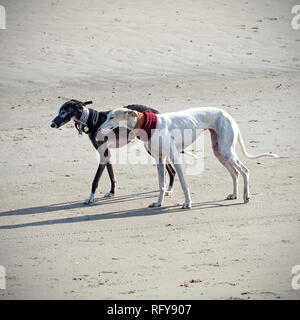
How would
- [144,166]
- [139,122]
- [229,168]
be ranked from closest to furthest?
[139,122]
[229,168]
[144,166]

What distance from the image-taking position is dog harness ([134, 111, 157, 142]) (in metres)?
10.9

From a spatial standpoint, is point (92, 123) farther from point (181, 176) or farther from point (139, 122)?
point (181, 176)

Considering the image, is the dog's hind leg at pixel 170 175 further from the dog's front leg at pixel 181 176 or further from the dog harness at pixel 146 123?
the dog harness at pixel 146 123

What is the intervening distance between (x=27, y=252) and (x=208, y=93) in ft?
25.8

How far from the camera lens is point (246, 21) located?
2092cm

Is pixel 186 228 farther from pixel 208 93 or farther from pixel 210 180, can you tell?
pixel 208 93

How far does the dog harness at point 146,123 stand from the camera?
1085 centimetres

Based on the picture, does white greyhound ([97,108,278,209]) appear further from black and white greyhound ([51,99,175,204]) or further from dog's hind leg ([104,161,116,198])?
dog's hind leg ([104,161,116,198])

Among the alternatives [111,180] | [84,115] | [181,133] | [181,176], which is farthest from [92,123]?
[181,176]

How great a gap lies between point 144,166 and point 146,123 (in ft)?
7.83

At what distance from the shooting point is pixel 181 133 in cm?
1115

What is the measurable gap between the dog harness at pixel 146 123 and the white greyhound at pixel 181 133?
0.04 ft

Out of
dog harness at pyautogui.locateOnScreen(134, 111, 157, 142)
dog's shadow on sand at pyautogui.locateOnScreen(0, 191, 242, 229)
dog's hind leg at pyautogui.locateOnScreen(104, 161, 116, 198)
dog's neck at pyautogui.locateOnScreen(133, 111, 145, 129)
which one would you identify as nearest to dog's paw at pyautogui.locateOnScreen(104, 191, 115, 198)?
dog's hind leg at pyautogui.locateOnScreen(104, 161, 116, 198)

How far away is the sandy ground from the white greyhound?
1.29 ft
